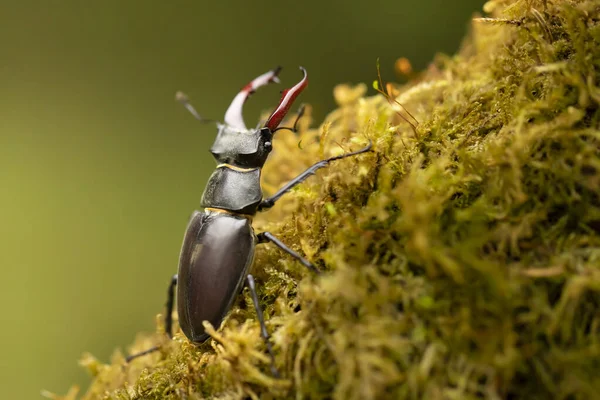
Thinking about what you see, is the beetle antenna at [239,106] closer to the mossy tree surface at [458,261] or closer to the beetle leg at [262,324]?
the mossy tree surface at [458,261]

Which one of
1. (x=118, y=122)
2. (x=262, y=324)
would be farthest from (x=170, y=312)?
(x=118, y=122)

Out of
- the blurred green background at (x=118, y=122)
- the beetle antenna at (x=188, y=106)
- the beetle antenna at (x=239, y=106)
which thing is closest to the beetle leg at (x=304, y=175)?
the beetle antenna at (x=239, y=106)

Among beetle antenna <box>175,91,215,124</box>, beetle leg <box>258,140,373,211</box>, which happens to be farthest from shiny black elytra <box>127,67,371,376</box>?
beetle antenna <box>175,91,215,124</box>

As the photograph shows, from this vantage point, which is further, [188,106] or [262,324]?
[188,106]

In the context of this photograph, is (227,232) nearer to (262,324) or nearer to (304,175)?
(304,175)

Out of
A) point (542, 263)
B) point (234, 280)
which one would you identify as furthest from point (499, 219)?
point (234, 280)
